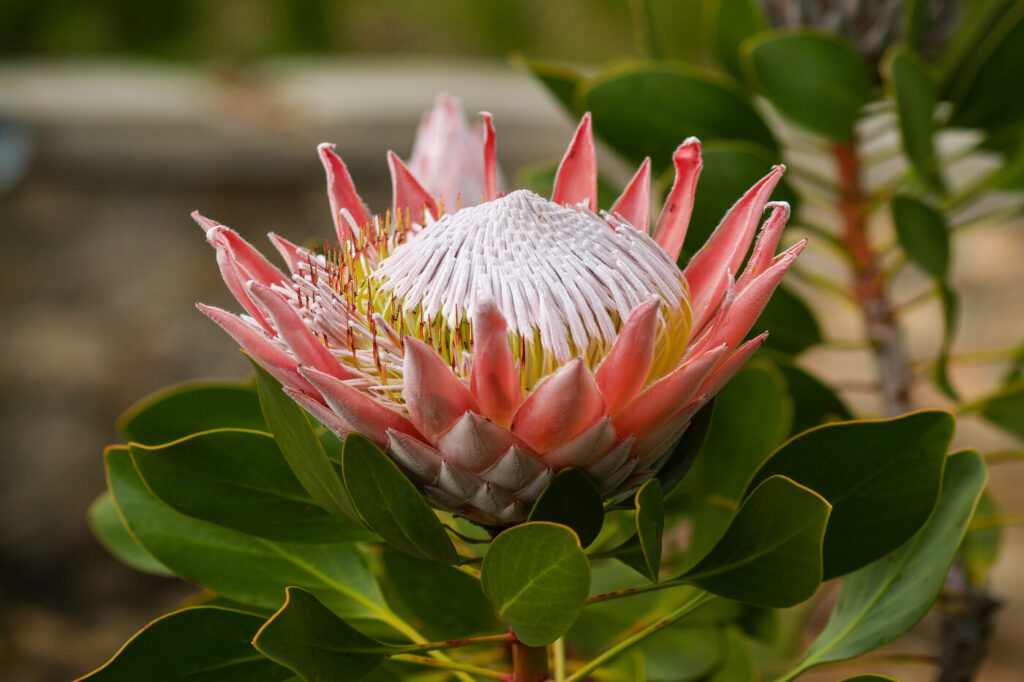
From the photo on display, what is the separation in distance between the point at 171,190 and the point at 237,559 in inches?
188

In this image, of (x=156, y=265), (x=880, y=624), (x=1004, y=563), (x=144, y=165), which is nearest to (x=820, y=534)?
(x=880, y=624)

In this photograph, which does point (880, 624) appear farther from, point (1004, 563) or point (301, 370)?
point (1004, 563)

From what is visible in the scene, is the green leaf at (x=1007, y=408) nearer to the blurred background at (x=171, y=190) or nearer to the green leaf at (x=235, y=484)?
the green leaf at (x=235, y=484)

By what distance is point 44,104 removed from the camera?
5.50 meters

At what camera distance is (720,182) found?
3.23ft

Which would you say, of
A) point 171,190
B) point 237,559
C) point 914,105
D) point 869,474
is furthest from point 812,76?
point 171,190

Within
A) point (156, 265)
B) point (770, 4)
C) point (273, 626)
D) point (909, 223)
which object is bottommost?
point (156, 265)

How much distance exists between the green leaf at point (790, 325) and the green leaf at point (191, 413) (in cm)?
58

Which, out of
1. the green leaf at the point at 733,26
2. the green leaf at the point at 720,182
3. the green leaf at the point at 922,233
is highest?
the green leaf at the point at 733,26

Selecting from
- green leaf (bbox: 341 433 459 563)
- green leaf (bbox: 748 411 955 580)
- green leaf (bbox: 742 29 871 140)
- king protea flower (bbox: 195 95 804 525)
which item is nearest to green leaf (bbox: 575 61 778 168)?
green leaf (bbox: 742 29 871 140)

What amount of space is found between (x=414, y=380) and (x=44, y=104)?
18.6 ft

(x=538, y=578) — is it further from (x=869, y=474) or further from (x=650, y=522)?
(x=869, y=474)

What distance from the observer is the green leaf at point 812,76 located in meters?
1.04

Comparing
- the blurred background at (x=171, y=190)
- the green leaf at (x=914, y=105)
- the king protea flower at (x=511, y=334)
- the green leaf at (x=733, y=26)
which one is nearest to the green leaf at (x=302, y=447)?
the king protea flower at (x=511, y=334)
